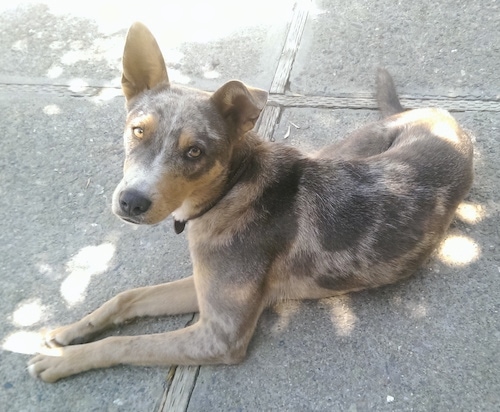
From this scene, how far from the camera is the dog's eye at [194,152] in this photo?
3.31 m

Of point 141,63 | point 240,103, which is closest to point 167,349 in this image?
point 240,103

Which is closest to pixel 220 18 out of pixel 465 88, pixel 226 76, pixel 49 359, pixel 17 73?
pixel 226 76

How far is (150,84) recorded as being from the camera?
3719mm

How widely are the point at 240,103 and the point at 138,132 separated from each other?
27.4 inches

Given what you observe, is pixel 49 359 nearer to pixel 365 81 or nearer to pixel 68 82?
pixel 68 82

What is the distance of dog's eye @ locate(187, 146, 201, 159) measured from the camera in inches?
130

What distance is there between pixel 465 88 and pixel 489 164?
3.68 feet

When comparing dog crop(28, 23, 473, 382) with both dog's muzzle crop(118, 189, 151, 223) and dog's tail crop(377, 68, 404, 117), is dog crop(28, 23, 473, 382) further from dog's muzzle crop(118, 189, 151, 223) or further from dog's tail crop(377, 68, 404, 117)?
dog's tail crop(377, 68, 404, 117)

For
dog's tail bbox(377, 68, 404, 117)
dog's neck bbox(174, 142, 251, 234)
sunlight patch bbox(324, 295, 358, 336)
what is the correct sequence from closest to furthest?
dog's neck bbox(174, 142, 251, 234), sunlight patch bbox(324, 295, 358, 336), dog's tail bbox(377, 68, 404, 117)

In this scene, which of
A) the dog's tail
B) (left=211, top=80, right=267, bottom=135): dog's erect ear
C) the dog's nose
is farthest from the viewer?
the dog's tail

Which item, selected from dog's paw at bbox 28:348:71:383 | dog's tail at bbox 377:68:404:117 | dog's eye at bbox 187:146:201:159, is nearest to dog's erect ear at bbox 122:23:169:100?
dog's eye at bbox 187:146:201:159

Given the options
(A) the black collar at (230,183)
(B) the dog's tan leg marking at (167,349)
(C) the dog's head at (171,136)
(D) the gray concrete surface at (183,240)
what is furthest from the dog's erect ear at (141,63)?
(B) the dog's tan leg marking at (167,349)

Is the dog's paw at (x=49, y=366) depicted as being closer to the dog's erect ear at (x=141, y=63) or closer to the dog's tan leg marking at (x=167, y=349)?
the dog's tan leg marking at (x=167, y=349)

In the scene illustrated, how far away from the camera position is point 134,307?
12.5 ft
